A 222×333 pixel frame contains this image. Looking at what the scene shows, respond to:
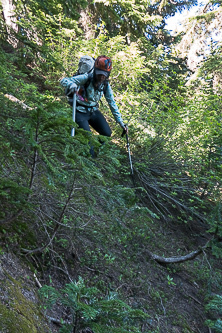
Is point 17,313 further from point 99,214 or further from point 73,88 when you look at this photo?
point 73,88

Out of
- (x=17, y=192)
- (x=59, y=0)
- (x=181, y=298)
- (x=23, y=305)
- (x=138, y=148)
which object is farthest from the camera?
(x=59, y=0)

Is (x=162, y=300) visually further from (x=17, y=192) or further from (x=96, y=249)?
(x=17, y=192)

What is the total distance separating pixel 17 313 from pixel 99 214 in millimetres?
1929

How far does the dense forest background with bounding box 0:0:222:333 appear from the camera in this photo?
195 centimetres

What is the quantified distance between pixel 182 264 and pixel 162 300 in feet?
5.06

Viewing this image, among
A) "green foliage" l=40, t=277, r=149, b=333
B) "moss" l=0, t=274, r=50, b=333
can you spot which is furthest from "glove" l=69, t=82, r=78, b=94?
"green foliage" l=40, t=277, r=149, b=333

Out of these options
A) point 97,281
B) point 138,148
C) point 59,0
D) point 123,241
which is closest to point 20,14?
point 59,0

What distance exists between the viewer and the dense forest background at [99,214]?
195cm

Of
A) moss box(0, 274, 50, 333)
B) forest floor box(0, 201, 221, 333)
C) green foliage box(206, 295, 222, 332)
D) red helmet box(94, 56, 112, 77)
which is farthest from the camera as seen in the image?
red helmet box(94, 56, 112, 77)

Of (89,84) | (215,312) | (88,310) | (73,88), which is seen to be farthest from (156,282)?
(89,84)

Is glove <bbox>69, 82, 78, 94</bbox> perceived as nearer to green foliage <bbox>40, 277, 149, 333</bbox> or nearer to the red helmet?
the red helmet

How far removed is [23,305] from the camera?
1.77m

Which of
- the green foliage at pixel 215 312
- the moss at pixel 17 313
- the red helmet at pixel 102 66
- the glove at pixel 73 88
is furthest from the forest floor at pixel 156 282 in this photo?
the red helmet at pixel 102 66

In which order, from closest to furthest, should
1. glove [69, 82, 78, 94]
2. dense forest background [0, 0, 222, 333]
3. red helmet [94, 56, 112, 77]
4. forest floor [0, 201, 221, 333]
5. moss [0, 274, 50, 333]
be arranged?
moss [0, 274, 50, 333]
dense forest background [0, 0, 222, 333]
forest floor [0, 201, 221, 333]
glove [69, 82, 78, 94]
red helmet [94, 56, 112, 77]
